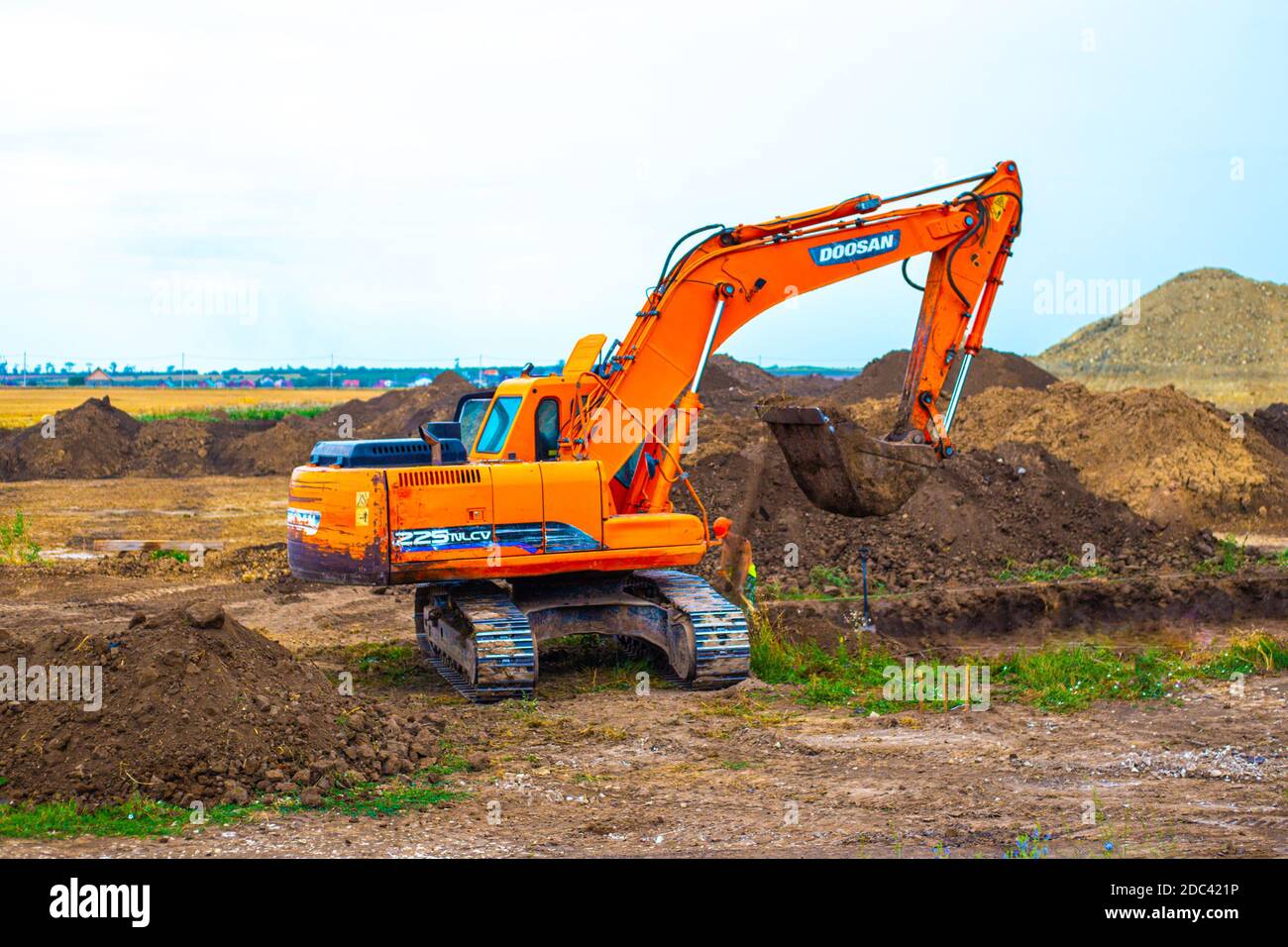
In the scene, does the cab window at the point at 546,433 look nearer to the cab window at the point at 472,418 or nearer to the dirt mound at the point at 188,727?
the cab window at the point at 472,418

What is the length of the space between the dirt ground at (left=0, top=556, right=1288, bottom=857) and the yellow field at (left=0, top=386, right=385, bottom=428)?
112 ft

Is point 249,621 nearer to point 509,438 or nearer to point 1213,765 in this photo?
point 509,438

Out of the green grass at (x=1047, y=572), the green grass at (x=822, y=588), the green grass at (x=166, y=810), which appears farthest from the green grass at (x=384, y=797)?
the green grass at (x=1047, y=572)

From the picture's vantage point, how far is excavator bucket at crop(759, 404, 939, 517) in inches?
429

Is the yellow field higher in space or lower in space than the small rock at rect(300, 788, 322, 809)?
higher

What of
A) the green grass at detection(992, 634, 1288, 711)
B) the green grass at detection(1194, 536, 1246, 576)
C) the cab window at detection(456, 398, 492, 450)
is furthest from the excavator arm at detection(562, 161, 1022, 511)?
the green grass at detection(1194, 536, 1246, 576)

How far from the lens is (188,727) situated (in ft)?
26.1

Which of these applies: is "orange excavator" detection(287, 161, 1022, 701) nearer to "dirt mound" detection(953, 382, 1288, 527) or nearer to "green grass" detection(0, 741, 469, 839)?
"green grass" detection(0, 741, 469, 839)

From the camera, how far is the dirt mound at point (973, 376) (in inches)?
1330

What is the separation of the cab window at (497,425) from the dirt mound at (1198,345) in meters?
45.1

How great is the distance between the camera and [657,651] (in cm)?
1180

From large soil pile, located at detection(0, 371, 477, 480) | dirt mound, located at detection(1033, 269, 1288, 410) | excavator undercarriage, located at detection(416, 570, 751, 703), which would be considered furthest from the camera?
dirt mound, located at detection(1033, 269, 1288, 410)

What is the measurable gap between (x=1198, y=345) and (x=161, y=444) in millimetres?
41563

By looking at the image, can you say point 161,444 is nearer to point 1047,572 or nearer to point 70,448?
point 70,448
